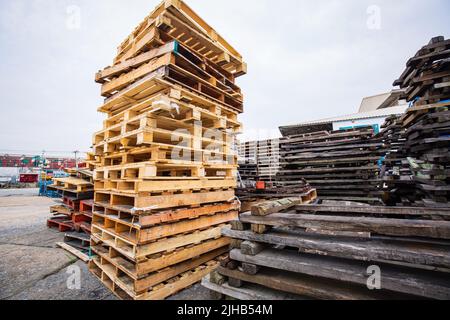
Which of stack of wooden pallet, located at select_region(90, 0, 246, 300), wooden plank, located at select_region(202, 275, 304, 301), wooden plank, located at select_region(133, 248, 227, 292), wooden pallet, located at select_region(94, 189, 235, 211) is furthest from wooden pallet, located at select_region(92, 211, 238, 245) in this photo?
wooden plank, located at select_region(202, 275, 304, 301)

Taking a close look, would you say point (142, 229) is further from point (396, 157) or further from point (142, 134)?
point (396, 157)

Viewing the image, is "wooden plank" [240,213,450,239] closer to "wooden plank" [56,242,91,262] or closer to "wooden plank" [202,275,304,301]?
"wooden plank" [202,275,304,301]

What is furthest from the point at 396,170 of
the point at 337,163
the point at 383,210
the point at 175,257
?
the point at 175,257

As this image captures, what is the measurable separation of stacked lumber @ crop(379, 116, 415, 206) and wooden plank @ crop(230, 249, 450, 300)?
4.20 metres

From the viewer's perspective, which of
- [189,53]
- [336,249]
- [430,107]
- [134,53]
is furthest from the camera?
[430,107]

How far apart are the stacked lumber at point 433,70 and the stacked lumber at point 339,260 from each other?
313cm

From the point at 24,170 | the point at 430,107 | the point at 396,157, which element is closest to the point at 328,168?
the point at 396,157

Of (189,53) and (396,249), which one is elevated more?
(189,53)

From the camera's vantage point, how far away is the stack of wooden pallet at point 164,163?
8.61ft

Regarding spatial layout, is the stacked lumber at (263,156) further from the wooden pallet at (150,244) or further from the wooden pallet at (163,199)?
the wooden pallet at (150,244)

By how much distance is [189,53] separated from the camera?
10.2 feet

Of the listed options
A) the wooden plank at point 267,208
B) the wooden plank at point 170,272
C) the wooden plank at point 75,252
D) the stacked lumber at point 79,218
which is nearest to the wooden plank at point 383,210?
the wooden plank at point 267,208

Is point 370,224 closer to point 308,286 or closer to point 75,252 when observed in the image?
point 308,286

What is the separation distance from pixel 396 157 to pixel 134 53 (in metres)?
7.56
